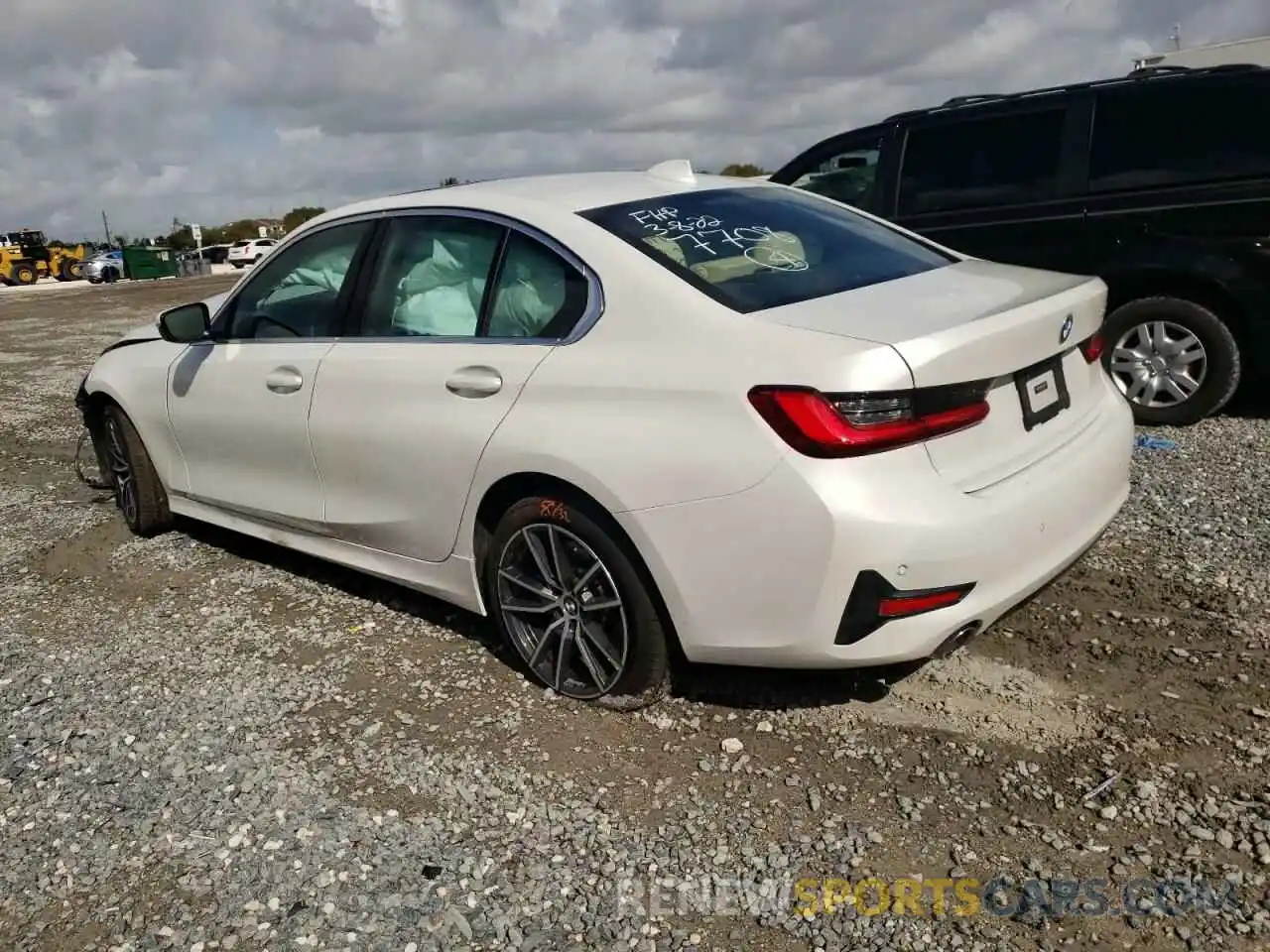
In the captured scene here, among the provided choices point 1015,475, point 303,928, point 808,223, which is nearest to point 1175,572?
point 1015,475

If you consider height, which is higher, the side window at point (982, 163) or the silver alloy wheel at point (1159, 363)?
the side window at point (982, 163)

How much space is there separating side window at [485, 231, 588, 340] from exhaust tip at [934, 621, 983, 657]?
142 centimetres

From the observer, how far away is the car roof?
12.0 ft

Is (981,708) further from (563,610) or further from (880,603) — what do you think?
(563,610)

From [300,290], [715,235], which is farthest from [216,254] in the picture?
[715,235]

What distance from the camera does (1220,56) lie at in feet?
40.7

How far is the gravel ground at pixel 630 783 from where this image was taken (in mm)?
2559

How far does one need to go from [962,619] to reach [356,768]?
1826 millimetres

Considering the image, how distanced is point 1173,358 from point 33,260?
1966 inches

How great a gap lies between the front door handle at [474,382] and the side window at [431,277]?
17 centimetres

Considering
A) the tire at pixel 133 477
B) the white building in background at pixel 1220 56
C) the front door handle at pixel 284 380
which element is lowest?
the tire at pixel 133 477

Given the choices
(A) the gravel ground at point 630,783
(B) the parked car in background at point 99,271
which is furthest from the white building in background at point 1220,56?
(B) the parked car in background at point 99,271

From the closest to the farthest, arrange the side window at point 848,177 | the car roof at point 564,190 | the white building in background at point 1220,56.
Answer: the car roof at point 564,190
the side window at point 848,177
the white building in background at point 1220,56

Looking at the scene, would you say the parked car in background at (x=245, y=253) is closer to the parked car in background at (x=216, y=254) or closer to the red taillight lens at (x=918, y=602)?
the parked car in background at (x=216, y=254)
